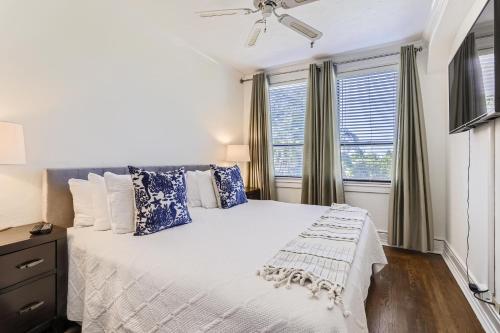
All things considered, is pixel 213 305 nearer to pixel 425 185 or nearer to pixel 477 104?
pixel 477 104

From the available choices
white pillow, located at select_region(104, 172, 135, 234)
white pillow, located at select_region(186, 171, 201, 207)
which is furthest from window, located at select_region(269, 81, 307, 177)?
white pillow, located at select_region(104, 172, 135, 234)

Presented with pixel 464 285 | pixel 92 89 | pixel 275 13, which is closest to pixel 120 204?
pixel 92 89

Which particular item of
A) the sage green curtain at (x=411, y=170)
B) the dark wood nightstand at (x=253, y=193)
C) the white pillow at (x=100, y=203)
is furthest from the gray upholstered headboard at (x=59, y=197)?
the sage green curtain at (x=411, y=170)

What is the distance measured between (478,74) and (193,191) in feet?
8.35

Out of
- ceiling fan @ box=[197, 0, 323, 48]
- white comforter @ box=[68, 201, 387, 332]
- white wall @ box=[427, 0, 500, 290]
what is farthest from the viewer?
ceiling fan @ box=[197, 0, 323, 48]

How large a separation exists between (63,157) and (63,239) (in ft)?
2.39

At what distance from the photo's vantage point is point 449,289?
2262mm

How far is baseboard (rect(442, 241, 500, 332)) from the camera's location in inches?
65.4

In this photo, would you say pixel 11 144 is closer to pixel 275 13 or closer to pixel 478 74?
pixel 275 13

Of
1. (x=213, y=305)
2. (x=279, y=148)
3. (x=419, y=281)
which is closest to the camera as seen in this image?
(x=213, y=305)

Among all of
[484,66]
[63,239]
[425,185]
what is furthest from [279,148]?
[63,239]

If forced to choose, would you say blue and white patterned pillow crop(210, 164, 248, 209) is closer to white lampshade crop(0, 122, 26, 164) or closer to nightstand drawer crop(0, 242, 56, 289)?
nightstand drawer crop(0, 242, 56, 289)

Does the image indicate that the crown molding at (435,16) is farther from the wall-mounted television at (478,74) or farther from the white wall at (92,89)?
the white wall at (92,89)

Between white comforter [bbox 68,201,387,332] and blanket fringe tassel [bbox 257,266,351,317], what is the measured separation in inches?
1.1
